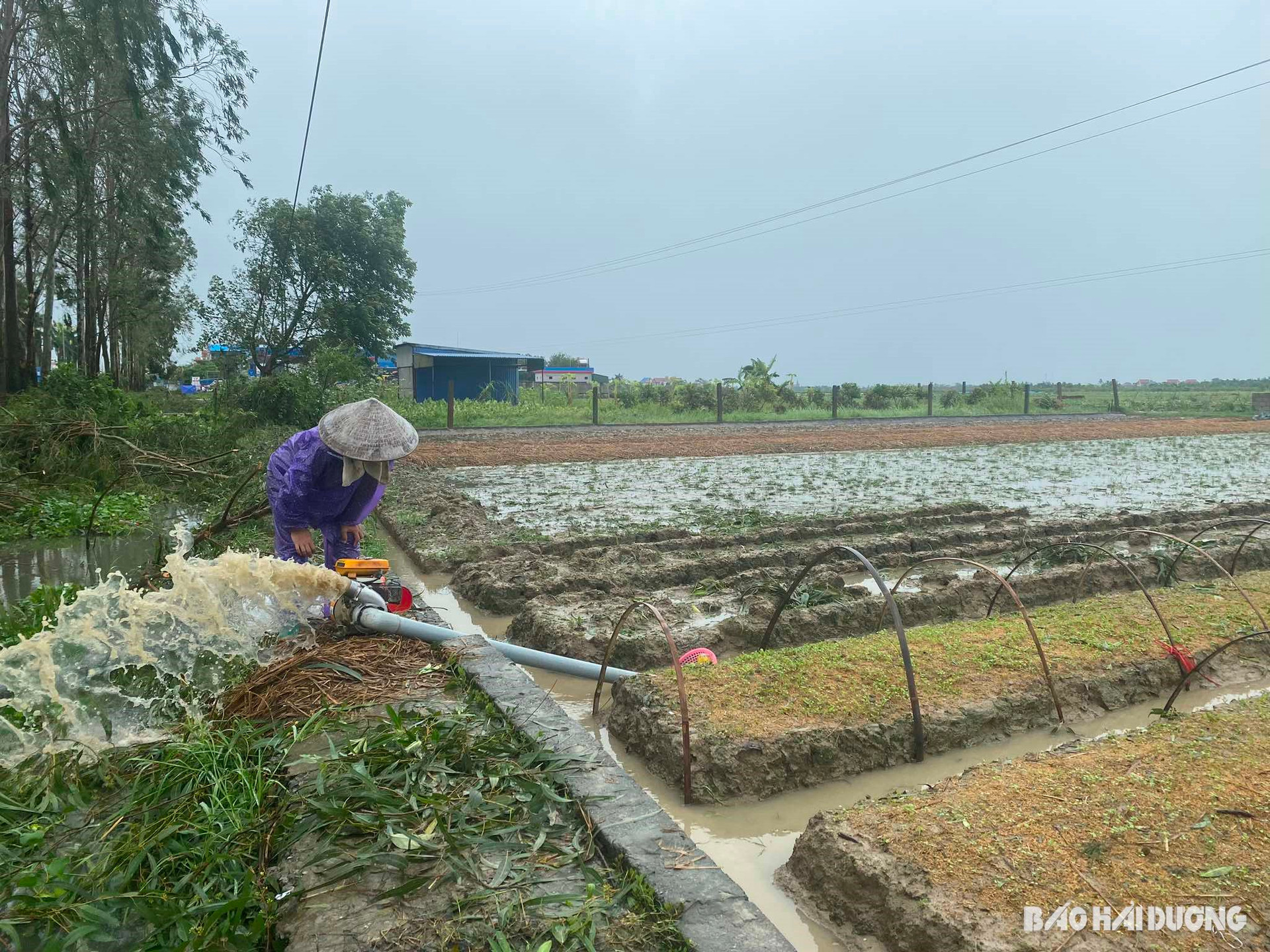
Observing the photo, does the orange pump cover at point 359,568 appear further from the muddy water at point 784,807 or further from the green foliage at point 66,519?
the green foliage at point 66,519

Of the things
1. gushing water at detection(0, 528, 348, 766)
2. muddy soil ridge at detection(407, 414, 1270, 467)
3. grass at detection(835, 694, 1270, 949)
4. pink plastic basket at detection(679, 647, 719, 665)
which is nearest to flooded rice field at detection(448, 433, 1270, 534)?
muddy soil ridge at detection(407, 414, 1270, 467)

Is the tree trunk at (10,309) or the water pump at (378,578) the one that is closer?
the water pump at (378,578)

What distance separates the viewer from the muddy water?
2.82 meters

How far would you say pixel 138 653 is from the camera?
3035 mm

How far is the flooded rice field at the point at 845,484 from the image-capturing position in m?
10.3

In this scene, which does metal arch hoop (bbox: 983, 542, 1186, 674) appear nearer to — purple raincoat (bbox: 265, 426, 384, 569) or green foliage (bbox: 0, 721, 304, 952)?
purple raincoat (bbox: 265, 426, 384, 569)

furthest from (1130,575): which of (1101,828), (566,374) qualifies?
(566,374)

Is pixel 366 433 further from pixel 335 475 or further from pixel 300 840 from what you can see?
pixel 300 840

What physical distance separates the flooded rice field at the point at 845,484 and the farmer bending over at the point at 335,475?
4.31 metres

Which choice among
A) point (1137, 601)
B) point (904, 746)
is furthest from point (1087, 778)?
point (1137, 601)

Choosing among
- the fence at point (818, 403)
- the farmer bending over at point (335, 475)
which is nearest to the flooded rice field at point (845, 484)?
the farmer bending over at point (335, 475)

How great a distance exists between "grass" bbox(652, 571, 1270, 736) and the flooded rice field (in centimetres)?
435

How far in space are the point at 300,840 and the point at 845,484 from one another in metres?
11.4

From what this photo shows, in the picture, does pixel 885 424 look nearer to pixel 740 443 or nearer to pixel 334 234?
pixel 740 443
